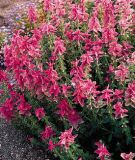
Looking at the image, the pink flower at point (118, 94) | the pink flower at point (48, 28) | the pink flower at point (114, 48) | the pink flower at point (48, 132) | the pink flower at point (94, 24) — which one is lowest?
the pink flower at point (48, 132)

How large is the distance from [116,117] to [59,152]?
69 centimetres

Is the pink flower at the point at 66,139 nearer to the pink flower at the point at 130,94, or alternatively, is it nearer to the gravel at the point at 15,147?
the pink flower at the point at 130,94

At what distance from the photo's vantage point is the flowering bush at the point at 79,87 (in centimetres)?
389

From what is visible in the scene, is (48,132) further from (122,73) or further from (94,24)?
(94,24)

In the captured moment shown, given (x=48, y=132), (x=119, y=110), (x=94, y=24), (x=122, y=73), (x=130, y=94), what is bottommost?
(x=48, y=132)

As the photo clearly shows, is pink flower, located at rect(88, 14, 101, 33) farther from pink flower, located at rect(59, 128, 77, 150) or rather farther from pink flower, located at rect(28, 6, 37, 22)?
pink flower, located at rect(59, 128, 77, 150)

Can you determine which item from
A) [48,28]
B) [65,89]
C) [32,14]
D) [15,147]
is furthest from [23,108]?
[32,14]

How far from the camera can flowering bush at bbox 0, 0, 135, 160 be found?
3.89 metres

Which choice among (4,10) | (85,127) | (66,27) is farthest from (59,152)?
(4,10)

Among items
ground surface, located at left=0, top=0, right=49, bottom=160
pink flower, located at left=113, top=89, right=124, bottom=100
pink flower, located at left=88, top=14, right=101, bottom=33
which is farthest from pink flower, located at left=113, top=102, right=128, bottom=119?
ground surface, located at left=0, top=0, right=49, bottom=160

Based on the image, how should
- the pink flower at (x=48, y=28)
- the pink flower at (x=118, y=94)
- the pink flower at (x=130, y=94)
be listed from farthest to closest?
1. the pink flower at (x=48, y=28)
2. the pink flower at (x=118, y=94)
3. the pink flower at (x=130, y=94)

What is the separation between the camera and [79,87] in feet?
12.5

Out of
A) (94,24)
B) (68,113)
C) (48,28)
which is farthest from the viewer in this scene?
(48,28)

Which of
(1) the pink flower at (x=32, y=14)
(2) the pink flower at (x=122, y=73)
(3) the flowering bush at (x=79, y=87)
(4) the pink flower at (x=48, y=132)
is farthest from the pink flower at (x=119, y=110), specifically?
(1) the pink flower at (x=32, y=14)
